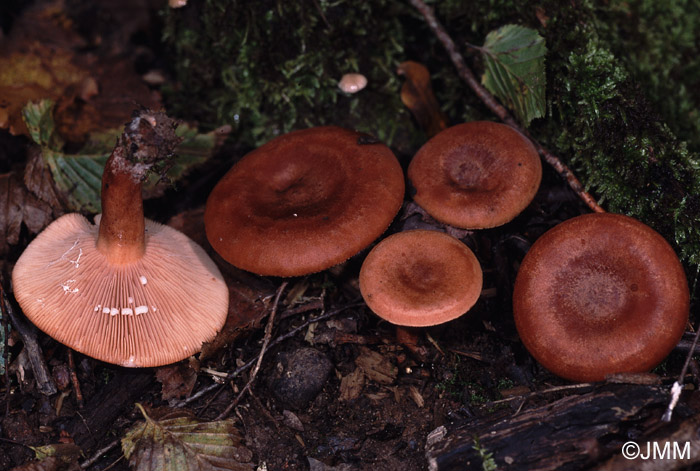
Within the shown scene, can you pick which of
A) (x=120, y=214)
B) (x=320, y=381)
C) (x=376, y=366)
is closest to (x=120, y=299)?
(x=120, y=214)

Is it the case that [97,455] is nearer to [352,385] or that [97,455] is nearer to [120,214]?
[120,214]

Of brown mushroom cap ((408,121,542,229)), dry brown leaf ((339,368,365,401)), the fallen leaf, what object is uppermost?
brown mushroom cap ((408,121,542,229))

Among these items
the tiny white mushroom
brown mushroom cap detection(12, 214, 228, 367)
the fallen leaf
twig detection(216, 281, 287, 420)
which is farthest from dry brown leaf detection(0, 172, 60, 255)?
the tiny white mushroom

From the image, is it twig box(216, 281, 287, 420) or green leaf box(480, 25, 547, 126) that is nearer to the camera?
twig box(216, 281, 287, 420)

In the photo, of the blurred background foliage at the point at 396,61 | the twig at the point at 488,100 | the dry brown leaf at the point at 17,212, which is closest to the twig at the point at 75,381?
the dry brown leaf at the point at 17,212

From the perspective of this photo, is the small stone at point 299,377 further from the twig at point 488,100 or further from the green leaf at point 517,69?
the green leaf at point 517,69

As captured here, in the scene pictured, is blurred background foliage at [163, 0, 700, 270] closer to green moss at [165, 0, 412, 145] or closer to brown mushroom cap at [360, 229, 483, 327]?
green moss at [165, 0, 412, 145]

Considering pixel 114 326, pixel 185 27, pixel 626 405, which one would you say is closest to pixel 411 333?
pixel 626 405
